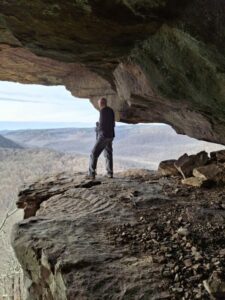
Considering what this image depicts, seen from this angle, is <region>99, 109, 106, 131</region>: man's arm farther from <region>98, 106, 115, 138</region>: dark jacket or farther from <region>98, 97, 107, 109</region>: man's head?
<region>98, 97, 107, 109</region>: man's head

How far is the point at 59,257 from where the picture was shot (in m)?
5.86

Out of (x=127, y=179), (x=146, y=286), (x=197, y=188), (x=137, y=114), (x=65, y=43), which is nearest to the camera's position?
(x=146, y=286)

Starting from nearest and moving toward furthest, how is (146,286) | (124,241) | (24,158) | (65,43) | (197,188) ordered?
(146,286) → (124,241) → (65,43) → (197,188) → (24,158)

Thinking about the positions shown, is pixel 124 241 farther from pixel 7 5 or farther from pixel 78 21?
Result: pixel 7 5

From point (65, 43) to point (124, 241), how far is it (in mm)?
3862

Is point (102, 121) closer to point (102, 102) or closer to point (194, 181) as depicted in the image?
point (102, 102)

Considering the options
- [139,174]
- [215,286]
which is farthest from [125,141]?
[215,286]

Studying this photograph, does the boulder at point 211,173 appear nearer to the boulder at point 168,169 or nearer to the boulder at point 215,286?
the boulder at point 168,169

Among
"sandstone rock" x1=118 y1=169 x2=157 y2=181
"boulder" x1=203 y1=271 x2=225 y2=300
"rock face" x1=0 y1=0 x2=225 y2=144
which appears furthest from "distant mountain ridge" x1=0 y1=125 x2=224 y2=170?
"boulder" x1=203 y1=271 x2=225 y2=300

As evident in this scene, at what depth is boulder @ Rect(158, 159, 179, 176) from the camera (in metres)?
10.9

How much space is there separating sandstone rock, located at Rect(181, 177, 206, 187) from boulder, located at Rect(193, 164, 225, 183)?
0.09m

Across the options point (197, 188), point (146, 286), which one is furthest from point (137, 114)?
point (146, 286)

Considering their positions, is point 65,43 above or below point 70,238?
above

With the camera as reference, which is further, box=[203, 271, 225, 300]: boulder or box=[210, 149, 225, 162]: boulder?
box=[210, 149, 225, 162]: boulder
